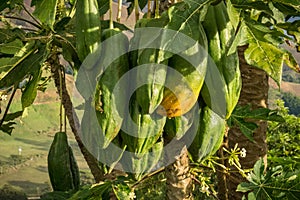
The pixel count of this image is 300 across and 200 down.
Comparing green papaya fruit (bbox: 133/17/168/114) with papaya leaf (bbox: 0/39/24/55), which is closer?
green papaya fruit (bbox: 133/17/168/114)

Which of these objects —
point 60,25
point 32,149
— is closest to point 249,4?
point 60,25

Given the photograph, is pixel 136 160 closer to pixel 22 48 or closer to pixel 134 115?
pixel 134 115

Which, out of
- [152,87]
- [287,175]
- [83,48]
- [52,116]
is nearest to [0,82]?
[83,48]

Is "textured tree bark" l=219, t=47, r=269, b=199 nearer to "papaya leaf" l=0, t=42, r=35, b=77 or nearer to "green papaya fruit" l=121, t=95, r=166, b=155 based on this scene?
"papaya leaf" l=0, t=42, r=35, b=77

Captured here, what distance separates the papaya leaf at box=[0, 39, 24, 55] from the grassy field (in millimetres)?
5086

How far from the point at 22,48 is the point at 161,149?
14.1 inches

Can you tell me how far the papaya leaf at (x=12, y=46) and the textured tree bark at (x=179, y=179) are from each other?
0.37 metres

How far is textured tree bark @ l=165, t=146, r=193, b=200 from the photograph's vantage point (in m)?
0.85

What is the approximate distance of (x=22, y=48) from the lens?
0.92 metres

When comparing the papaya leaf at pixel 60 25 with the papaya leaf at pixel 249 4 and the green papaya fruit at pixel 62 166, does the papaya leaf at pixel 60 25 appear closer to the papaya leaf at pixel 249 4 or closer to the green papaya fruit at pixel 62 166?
the green papaya fruit at pixel 62 166

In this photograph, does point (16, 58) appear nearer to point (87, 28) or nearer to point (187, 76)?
point (87, 28)

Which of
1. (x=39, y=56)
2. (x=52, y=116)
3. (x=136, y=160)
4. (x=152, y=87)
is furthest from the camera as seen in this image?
(x=52, y=116)

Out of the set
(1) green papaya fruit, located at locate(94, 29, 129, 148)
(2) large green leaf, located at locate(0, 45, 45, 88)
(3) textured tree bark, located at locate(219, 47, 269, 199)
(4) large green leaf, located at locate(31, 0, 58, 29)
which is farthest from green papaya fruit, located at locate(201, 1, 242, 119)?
(3) textured tree bark, located at locate(219, 47, 269, 199)

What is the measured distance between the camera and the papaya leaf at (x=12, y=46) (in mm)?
917
